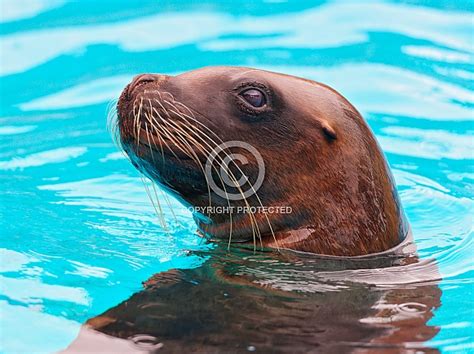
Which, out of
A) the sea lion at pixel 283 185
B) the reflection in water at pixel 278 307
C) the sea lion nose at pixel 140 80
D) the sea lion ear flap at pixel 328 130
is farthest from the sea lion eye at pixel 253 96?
the reflection in water at pixel 278 307

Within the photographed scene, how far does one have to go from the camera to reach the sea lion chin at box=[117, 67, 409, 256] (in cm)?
578

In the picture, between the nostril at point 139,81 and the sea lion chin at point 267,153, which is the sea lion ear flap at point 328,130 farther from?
the nostril at point 139,81

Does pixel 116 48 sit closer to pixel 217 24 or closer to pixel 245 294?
pixel 217 24

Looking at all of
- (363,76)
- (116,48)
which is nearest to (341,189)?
(363,76)

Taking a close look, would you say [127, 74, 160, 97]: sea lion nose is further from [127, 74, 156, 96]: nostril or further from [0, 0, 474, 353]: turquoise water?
[0, 0, 474, 353]: turquoise water

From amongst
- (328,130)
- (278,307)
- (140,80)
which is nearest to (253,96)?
(328,130)

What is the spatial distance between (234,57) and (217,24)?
3.05ft

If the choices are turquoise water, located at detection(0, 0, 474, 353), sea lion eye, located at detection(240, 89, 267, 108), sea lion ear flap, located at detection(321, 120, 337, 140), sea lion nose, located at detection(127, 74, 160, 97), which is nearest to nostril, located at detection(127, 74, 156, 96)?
sea lion nose, located at detection(127, 74, 160, 97)

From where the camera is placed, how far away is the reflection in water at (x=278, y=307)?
4.86 metres

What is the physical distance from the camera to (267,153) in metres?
5.86

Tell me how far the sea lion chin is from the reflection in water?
160mm

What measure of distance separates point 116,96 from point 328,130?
5.58 feet

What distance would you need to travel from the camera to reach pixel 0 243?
6980 millimetres

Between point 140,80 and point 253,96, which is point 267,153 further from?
point 140,80
